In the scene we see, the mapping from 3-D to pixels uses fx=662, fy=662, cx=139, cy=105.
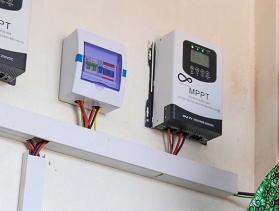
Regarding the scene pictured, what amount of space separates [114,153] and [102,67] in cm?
22

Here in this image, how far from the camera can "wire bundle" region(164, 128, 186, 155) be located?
6.06 ft

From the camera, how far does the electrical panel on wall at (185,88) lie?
1.82 metres

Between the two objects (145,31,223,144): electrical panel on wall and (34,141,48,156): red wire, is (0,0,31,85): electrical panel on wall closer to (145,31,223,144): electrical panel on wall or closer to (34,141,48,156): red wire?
(34,141,48,156): red wire

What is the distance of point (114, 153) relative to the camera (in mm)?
1644

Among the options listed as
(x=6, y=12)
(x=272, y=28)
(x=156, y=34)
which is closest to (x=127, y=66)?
(x=156, y=34)

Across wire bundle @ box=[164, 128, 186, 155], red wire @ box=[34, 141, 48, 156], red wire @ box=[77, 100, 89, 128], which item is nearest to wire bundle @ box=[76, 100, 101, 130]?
red wire @ box=[77, 100, 89, 128]

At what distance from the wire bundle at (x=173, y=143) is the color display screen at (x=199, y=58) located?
22cm

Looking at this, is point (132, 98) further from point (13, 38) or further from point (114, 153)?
point (13, 38)

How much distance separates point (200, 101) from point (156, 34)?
0.25m

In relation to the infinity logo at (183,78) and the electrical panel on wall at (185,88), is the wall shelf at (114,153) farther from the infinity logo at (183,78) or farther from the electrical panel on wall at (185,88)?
the infinity logo at (183,78)

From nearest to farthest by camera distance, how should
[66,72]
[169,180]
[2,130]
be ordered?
[2,130] < [66,72] < [169,180]

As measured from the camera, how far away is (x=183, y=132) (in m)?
1.86

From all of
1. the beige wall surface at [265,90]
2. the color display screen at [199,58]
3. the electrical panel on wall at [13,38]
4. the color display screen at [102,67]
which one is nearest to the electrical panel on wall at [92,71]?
the color display screen at [102,67]

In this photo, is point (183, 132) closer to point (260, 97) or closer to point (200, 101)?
point (200, 101)
